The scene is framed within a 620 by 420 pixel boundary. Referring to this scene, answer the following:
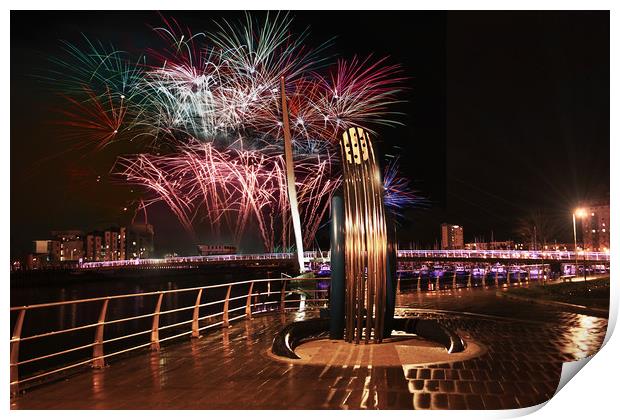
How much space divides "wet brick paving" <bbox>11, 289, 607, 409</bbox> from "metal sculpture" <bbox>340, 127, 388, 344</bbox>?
1.52 metres

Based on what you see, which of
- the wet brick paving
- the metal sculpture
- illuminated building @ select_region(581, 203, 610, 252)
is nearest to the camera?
the wet brick paving

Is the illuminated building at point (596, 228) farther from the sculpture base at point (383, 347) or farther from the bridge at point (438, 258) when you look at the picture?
the sculpture base at point (383, 347)

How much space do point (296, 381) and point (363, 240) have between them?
105 inches

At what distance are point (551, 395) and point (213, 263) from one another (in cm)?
7002

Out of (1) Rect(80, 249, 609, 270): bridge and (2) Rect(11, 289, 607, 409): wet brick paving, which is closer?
(2) Rect(11, 289, 607, 409): wet brick paving

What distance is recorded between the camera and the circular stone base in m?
7.93

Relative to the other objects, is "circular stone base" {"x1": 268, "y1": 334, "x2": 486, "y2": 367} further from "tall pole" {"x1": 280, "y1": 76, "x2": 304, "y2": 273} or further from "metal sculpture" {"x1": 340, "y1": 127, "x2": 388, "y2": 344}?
"tall pole" {"x1": 280, "y1": 76, "x2": 304, "y2": 273}

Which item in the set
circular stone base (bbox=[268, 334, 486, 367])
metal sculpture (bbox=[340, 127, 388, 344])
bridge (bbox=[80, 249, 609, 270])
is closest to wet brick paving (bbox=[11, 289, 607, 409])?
circular stone base (bbox=[268, 334, 486, 367])

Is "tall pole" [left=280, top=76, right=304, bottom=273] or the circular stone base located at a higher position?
"tall pole" [left=280, top=76, right=304, bottom=273]

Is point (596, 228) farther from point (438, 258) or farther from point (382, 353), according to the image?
point (382, 353)

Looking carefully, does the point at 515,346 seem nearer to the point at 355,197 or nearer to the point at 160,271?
the point at 355,197

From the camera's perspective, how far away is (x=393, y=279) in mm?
9055

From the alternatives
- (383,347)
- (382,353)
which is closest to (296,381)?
(382,353)

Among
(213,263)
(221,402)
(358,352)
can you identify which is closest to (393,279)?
(358,352)
